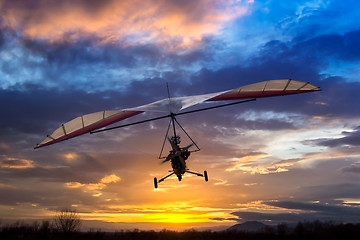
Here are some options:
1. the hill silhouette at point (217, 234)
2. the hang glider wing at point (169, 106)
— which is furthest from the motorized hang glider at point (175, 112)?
the hill silhouette at point (217, 234)

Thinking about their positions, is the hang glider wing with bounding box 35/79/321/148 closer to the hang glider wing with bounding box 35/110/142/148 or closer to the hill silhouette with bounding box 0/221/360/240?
the hang glider wing with bounding box 35/110/142/148

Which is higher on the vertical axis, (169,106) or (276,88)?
(276,88)

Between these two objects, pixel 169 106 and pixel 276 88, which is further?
pixel 169 106

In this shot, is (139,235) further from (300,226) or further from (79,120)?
(79,120)

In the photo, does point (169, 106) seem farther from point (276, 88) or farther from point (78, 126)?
point (276, 88)

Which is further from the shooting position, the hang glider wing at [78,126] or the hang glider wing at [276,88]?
the hang glider wing at [78,126]

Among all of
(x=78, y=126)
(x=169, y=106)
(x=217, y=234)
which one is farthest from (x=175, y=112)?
(x=217, y=234)

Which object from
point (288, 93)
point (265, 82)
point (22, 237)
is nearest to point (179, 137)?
point (265, 82)

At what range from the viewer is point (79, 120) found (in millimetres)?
13320

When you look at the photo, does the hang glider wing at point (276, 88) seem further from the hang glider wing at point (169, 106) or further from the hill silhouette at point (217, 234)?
the hill silhouette at point (217, 234)

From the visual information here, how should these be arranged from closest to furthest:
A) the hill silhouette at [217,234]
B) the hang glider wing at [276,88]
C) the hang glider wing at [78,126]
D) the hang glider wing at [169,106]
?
the hang glider wing at [276,88], the hang glider wing at [169,106], the hang glider wing at [78,126], the hill silhouette at [217,234]

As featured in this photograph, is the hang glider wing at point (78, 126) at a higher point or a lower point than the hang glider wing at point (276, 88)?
lower

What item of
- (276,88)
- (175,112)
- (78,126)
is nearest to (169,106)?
(175,112)

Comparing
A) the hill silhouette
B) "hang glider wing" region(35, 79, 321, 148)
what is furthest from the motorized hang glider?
the hill silhouette
